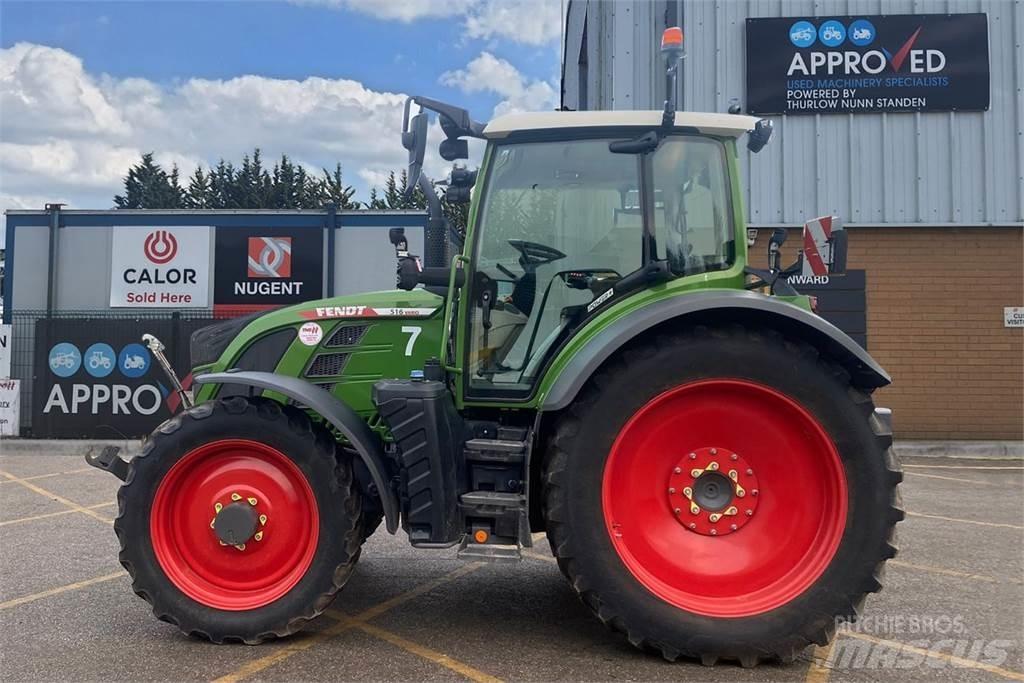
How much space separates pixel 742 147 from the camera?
11039 mm

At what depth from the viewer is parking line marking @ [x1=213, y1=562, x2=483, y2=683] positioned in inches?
127

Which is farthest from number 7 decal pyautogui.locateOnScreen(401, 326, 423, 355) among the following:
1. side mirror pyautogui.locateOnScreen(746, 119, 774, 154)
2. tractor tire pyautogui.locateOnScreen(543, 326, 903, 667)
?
side mirror pyautogui.locateOnScreen(746, 119, 774, 154)

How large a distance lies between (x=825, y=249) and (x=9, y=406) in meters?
12.5

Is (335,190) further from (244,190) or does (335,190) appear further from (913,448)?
(913,448)

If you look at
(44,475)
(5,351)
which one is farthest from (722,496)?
(5,351)

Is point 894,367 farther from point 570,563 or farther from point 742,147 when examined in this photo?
point 570,563

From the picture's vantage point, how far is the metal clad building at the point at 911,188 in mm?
11078

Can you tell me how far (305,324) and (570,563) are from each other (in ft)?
6.32

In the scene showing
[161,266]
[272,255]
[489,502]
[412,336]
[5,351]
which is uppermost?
[272,255]

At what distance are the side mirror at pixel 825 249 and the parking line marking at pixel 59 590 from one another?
4473 millimetres

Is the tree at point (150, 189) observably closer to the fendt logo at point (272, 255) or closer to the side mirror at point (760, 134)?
the fendt logo at point (272, 255)

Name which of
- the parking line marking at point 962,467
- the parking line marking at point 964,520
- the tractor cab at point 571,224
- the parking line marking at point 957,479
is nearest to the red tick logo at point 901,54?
the parking line marking at point 962,467

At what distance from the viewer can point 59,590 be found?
4.39 metres

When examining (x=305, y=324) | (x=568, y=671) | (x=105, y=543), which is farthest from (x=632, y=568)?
(x=105, y=543)
